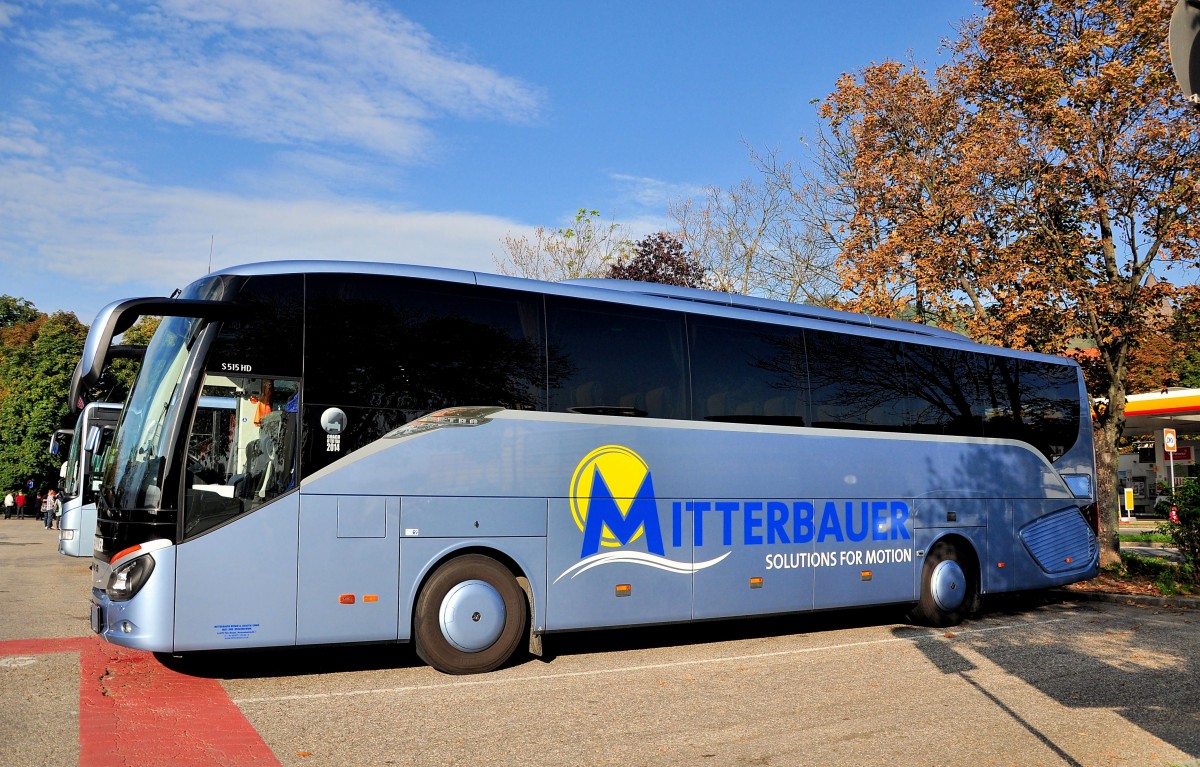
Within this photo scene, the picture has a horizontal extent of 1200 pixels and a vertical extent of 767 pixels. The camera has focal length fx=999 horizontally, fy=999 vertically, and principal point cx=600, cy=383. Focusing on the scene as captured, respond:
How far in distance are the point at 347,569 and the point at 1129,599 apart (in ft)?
37.9

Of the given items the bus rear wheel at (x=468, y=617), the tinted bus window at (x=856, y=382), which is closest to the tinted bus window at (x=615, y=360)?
the bus rear wheel at (x=468, y=617)

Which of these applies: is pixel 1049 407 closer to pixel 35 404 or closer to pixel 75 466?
pixel 75 466

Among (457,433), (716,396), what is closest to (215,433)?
(457,433)

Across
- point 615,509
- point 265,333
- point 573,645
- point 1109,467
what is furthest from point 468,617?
point 1109,467

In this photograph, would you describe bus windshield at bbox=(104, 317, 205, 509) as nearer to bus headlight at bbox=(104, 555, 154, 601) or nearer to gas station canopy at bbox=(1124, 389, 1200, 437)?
bus headlight at bbox=(104, 555, 154, 601)

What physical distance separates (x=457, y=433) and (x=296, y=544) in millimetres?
1691

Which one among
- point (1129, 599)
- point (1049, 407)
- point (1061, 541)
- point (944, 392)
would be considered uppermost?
point (944, 392)

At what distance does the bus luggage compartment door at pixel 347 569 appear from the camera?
27.4 ft

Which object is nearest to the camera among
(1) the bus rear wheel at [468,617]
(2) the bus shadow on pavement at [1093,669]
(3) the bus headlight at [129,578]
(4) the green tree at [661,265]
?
(2) the bus shadow on pavement at [1093,669]

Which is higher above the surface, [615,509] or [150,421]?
[150,421]

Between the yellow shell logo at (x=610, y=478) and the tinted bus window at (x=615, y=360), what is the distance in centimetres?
43

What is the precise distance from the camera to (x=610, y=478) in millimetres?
9930

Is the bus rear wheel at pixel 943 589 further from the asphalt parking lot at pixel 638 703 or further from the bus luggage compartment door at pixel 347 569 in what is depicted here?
the bus luggage compartment door at pixel 347 569

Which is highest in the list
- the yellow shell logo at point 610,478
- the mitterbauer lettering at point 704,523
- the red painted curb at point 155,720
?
the yellow shell logo at point 610,478
